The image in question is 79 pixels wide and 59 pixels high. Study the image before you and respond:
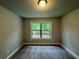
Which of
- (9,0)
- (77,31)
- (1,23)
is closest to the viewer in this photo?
(9,0)

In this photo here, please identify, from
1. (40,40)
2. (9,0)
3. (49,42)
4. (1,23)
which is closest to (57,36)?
(49,42)

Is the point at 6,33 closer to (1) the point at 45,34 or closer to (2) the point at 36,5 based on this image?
(2) the point at 36,5

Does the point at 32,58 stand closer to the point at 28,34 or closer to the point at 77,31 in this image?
the point at 77,31

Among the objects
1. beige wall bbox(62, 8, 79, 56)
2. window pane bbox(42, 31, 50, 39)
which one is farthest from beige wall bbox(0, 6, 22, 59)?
window pane bbox(42, 31, 50, 39)

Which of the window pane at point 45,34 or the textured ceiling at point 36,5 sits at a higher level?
the textured ceiling at point 36,5

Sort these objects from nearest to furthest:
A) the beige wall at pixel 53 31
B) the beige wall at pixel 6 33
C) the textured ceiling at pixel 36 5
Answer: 1. the textured ceiling at pixel 36 5
2. the beige wall at pixel 6 33
3. the beige wall at pixel 53 31

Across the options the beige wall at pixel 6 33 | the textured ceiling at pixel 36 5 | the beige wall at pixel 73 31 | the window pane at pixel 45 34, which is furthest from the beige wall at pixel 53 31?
the textured ceiling at pixel 36 5

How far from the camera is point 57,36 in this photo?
716 centimetres

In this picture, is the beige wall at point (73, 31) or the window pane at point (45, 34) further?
the window pane at point (45, 34)

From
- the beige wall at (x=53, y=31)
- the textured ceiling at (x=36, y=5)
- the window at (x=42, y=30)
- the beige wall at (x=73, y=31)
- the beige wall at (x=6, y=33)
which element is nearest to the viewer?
the textured ceiling at (x=36, y=5)

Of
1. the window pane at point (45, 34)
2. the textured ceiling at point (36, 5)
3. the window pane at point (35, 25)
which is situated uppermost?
the textured ceiling at point (36, 5)

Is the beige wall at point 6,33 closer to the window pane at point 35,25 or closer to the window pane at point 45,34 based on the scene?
the window pane at point 35,25

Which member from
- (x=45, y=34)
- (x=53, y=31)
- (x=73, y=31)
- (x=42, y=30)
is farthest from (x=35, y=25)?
(x=73, y=31)

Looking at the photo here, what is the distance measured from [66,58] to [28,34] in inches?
148
